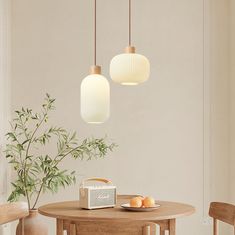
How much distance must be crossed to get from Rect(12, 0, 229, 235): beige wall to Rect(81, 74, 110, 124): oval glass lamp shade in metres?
2.09

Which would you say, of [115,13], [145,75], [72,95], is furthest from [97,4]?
[145,75]

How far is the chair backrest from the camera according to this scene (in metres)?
3.41

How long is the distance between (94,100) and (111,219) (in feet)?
2.48

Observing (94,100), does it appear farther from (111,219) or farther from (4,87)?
(4,87)

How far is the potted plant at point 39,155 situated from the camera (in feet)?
15.9

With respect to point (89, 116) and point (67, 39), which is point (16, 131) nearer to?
point (67, 39)

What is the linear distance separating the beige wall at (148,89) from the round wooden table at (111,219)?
1.67 m

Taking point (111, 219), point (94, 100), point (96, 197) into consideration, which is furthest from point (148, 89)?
point (111, 219)

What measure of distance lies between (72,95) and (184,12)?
4.89 ft

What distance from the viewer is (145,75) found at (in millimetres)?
3484

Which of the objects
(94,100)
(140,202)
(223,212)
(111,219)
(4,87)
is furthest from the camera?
(4,87)

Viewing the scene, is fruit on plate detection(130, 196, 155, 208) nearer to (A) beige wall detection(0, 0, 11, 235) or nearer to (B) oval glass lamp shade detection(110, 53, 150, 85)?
(B) oval glass lamp shade detection(110, 53, 150, 85)

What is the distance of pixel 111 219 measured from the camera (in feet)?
11.0

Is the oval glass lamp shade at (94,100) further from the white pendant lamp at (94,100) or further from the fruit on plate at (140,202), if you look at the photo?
the fruit on plate at (140,202)
